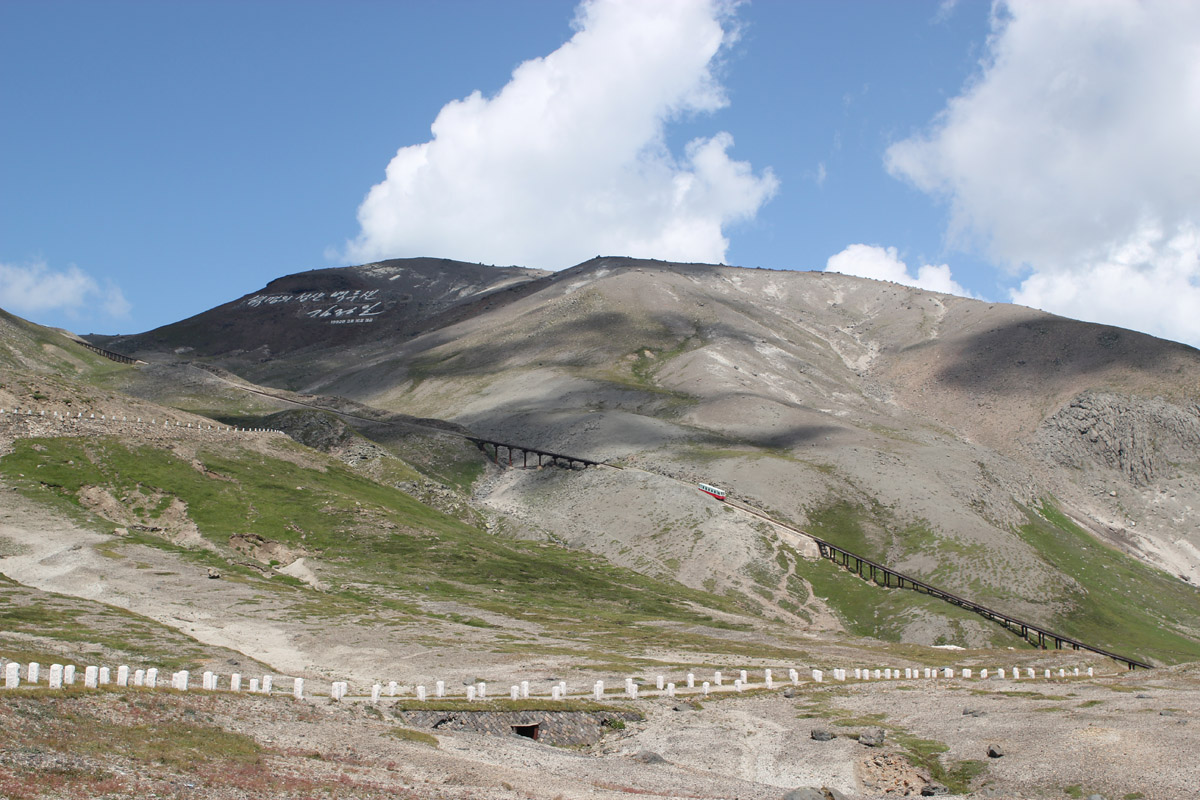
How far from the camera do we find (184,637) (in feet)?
218

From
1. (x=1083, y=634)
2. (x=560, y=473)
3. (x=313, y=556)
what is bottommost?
(x=1083, y=634)

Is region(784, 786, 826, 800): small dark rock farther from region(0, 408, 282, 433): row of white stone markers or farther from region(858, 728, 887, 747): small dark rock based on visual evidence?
region(0, 408, 282, 433): row of white stone markers

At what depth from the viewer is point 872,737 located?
4881cm

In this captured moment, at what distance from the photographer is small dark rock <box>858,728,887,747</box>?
48.4 metres

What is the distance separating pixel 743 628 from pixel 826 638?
30.4ft

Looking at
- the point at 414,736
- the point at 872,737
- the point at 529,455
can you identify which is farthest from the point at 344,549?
the point at 872,737

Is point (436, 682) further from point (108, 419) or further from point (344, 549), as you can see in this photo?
point (108, 419)

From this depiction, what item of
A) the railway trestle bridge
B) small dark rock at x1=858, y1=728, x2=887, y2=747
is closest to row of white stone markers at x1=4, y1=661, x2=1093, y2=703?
small dark rock at x1=858, y1=728, x2=887, y2=747

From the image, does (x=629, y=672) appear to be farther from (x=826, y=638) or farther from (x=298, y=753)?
(x=826, y=638)

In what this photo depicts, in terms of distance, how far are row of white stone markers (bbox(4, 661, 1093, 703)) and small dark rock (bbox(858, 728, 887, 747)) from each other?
46.7 ft

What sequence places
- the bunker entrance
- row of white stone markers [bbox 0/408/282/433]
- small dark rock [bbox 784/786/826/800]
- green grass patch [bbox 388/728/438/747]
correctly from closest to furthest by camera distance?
1. small dark rock [bbox 784/786/826/800]
2. green grass patch [bbox 388/728/438/747]
3. the bunker entrance
4. row of white stone markers [bbox 0/408/282/433]

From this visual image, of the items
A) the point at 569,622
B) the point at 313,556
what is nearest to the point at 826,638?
the point at 569,622

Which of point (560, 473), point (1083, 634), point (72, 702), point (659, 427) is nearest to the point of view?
point (72, 702)

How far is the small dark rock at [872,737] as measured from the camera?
1904 inches
